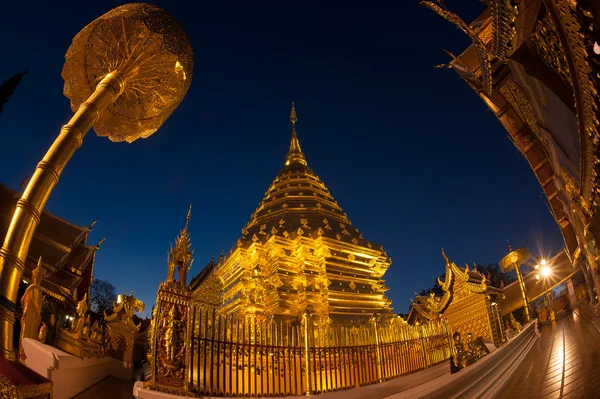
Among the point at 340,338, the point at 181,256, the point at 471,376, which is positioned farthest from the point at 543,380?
the point at 181,256

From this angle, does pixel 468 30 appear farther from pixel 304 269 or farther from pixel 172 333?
pixel 304 269

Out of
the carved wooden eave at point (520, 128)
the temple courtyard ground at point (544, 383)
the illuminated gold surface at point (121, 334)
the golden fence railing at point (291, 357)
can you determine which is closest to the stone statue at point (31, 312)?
the temple courtyard ground at point (544, 383)

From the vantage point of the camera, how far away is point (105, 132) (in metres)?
7.82

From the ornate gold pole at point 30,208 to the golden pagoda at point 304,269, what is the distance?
22.4ft

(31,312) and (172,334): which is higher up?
(31,312)

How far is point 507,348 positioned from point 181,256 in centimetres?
553

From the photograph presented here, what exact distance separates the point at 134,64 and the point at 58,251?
777 centimetres

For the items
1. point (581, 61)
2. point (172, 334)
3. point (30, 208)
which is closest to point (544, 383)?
point (581, 61)

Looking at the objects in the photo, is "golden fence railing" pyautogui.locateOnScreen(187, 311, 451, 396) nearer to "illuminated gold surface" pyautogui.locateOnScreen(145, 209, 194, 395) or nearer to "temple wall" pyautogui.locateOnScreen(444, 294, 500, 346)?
"illuminated gold surface" pyautogui.locateOnScreen(145, 209, 194, 395)

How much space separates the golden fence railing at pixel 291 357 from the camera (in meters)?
5.09

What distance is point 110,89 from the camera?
594 centimetres

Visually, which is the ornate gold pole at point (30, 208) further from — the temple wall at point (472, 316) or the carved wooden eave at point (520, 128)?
the temple wall at point (472, 316)

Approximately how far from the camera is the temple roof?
573 inches

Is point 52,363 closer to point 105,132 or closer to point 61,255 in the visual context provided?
point 105,132
